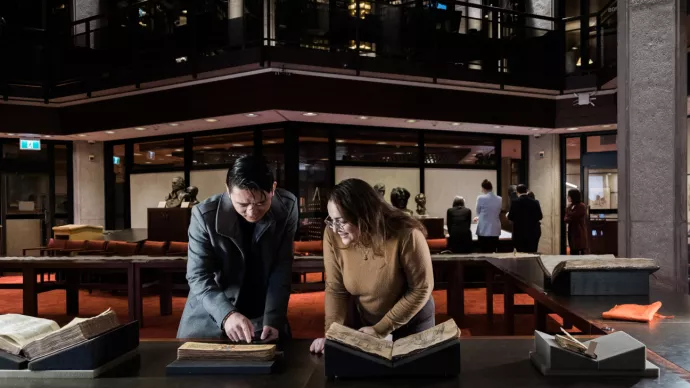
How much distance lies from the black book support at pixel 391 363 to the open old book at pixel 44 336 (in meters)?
0.79

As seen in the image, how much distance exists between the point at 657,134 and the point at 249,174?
4.25 m

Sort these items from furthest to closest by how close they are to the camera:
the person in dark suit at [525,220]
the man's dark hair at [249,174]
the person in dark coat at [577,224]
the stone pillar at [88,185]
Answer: the stone pillar at [88,185] → the person in dark coat at [577,224] → the person in dark suit at [525,220] → the man's dark hair at [249,174]

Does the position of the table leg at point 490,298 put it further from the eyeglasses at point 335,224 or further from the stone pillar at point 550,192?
the stone pillar at point 550,192

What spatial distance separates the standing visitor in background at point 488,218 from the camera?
8.84 m

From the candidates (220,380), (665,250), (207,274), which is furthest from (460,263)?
(220,380)

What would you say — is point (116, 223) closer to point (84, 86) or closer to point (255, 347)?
point (84, 86)

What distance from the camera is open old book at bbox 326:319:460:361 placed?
1.63 m

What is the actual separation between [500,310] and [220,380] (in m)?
5.90

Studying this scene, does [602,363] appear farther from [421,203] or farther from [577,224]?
[577,224]

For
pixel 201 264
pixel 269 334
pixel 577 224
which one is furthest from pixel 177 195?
pixel 269 334

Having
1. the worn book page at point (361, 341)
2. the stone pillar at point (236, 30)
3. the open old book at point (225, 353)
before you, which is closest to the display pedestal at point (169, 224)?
the stone pillar at point (236, 30)

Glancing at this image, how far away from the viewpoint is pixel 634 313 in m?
2.53

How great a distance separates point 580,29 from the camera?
1084 centimetres

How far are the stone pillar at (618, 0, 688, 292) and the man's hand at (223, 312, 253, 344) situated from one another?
423 cm
